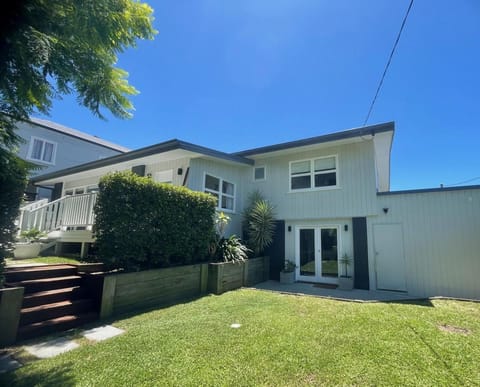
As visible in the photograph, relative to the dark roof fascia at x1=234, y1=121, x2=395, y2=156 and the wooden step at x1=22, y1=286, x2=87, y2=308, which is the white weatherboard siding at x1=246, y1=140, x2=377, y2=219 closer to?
the dark roof fascia at x1=234, y1=121, x2=395, y2=156


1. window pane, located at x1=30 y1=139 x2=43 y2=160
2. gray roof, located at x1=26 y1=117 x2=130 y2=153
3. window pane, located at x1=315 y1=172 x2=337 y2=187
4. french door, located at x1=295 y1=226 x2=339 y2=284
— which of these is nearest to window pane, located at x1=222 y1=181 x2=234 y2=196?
french door, located at x1=295 y1=226 x2=339 y2=284

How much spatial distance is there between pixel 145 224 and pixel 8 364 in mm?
3052

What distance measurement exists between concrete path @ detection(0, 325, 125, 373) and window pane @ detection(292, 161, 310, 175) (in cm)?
868

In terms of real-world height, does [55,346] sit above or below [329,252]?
below

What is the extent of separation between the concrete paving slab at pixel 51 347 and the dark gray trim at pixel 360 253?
854 cm

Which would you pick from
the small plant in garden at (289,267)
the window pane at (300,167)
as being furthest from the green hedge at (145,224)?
the window pane at (300,167)

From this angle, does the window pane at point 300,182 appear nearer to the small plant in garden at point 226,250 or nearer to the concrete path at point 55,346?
the small plant in garden at point 226,250

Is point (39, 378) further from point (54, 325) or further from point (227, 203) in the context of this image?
point (227, 203)

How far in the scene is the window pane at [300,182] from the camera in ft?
34.1

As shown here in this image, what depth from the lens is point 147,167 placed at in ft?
34.4

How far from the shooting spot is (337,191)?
963 centimetres

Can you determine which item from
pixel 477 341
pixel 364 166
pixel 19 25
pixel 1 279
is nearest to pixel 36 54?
pixel 19 25

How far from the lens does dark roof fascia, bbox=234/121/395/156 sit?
324 inches

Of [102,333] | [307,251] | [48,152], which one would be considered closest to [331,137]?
[307,251]
